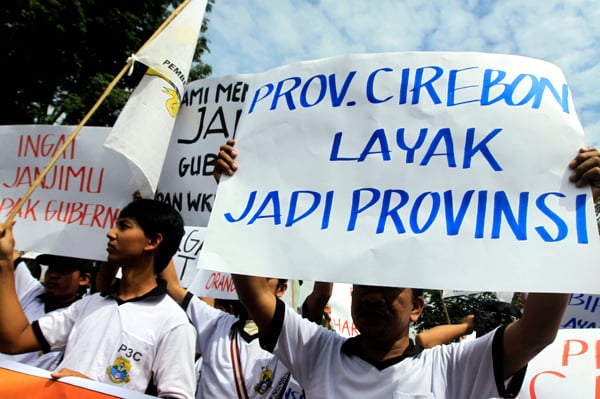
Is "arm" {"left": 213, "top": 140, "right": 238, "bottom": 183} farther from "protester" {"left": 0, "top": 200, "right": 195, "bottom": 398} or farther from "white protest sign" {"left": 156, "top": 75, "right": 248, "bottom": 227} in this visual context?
"white protest sign" {"left": 156, "top": 75, "right": 248, "bottom": 227}

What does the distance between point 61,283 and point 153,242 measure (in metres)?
1.27

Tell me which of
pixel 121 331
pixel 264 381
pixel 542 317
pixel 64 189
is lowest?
pixel 264 381

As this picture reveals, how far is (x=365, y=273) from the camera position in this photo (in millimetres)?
1395

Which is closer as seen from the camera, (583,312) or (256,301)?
(256,301)

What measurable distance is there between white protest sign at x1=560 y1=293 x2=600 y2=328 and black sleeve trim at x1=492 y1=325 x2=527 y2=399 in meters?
2.25

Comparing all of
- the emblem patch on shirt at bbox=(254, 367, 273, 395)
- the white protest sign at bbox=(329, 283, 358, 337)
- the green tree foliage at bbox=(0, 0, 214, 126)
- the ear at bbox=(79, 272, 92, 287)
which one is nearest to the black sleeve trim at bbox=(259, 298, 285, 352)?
the emblem patch on shirt at bbox=(254, 367, 273, 395)

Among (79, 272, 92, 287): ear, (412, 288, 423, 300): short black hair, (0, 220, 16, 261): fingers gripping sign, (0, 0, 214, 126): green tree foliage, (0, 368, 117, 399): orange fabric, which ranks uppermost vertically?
(0, 0, 214, 126): green tree foliage

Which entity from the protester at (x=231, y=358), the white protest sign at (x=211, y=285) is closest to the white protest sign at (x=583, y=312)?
the protester at (x=231, y=358)

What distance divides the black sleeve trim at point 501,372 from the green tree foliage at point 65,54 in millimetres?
10493

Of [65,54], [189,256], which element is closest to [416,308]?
[189,256]

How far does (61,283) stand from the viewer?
298cm

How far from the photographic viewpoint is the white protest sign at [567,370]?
2.15 metres

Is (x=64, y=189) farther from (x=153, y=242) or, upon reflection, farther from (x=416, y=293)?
(x=416, y=293)

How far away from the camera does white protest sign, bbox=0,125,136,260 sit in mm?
2660
